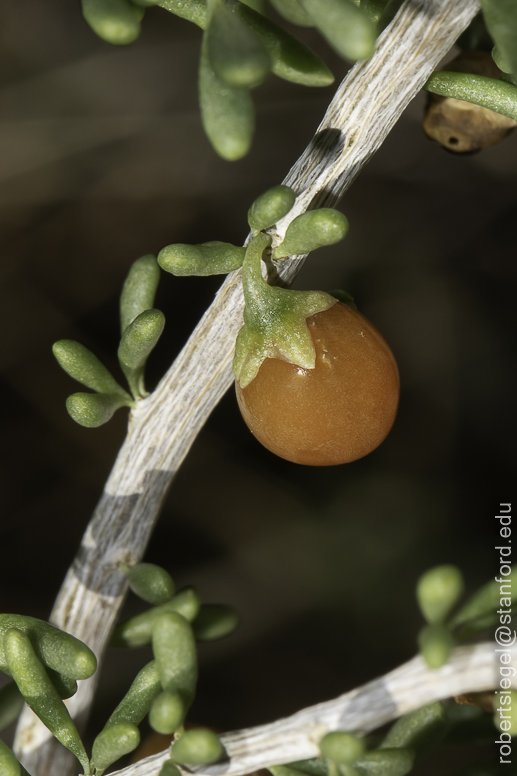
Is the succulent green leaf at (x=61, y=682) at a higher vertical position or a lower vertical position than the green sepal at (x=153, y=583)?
lower

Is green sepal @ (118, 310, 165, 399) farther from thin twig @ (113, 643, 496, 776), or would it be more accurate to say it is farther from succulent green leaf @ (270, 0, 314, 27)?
thin twig @ (113, 643, 496, 776)

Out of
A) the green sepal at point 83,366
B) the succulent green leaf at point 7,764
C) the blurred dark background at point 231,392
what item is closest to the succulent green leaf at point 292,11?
the green sepal at point 83,366

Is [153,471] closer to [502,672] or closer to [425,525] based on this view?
[502,672]

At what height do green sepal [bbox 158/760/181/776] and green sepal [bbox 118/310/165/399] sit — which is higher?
green sepal [bbox 118/310/165/399]

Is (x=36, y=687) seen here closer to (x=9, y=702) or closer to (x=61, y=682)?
(x=61, y=682)

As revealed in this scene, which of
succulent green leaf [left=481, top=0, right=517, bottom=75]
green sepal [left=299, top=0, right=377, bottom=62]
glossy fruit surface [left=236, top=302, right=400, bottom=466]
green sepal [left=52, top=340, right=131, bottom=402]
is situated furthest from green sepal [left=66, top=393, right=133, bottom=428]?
succulent green leaf [left=481, top=0, right=517, bottom=75]

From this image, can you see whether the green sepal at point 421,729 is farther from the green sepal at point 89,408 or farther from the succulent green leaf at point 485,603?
the green sepal at point 89,408
